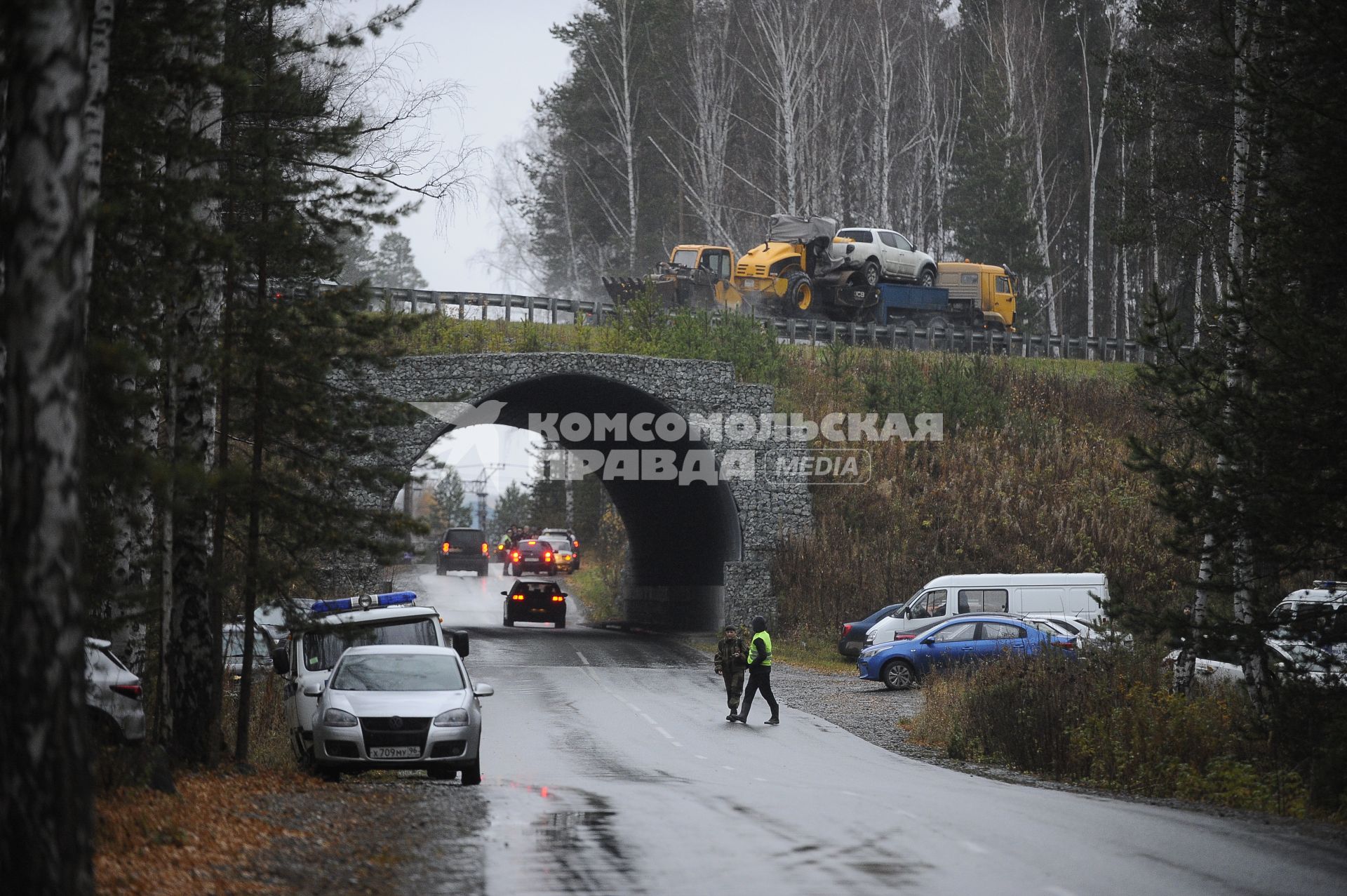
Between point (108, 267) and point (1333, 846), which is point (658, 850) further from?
point (108, 267)

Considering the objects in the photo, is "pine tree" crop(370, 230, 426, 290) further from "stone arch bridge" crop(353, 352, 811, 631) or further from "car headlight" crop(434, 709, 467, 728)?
"car headlight" crop(434, 709, 467, 728)

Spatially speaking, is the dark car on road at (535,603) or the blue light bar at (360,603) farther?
the dark car on road at (535,603)

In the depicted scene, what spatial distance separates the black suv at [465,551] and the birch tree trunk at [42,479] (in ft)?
202

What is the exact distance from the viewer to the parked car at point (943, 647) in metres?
25.9

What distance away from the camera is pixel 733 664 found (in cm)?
2247

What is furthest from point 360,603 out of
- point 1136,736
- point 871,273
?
point 871,273

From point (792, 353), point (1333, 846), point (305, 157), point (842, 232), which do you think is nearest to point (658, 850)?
point (1333, 846)

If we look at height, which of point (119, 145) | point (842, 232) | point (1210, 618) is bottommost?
point (1210, 618)

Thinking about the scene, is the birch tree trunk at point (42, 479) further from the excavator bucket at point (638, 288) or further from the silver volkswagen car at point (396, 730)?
the excavator bucket at point (638, 288)

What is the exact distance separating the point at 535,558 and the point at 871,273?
18491mm

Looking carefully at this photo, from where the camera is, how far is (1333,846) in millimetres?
10945

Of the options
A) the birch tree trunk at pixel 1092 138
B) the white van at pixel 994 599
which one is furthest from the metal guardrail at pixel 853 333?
the white van at pixel 994 599

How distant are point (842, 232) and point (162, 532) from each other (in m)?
35.4

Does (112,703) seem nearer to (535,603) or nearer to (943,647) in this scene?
(943,647)
